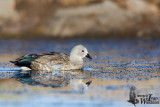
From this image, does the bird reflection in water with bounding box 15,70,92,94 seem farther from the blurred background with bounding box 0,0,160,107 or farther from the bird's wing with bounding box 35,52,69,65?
the bird's wing with bounding box 35,52,69,65

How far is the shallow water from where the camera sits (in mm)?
8234

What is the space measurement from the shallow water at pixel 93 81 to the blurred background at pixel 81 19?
689cm

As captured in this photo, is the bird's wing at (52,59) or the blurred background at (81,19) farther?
the blurred background at (81,19)

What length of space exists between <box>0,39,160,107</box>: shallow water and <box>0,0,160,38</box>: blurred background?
689 cm

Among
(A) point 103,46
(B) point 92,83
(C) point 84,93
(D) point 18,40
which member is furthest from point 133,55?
(D) point 18,40

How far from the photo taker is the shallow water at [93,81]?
27.0 feet

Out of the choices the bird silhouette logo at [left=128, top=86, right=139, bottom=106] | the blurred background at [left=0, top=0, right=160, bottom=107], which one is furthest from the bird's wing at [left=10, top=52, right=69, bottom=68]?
the bird silhouette logo at [left=128, top=86, right=139, bottom=106]

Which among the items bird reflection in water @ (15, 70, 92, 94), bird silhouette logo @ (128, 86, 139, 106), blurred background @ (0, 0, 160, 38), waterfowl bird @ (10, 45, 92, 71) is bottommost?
bird silhouette logo @ (128, 86, 139, 106)

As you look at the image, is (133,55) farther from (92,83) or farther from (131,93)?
(131,93)

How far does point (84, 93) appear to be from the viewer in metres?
8.91

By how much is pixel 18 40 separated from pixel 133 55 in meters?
8.74

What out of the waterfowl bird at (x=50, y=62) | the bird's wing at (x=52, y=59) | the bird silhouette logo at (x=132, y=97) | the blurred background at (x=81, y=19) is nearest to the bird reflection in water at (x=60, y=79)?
the waterfowl bird at (x=50, y=62)

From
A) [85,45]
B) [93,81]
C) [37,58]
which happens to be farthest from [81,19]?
[93,81]

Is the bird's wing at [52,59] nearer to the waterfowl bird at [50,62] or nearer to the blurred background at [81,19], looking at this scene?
the waterfowl bird at [50,62]
